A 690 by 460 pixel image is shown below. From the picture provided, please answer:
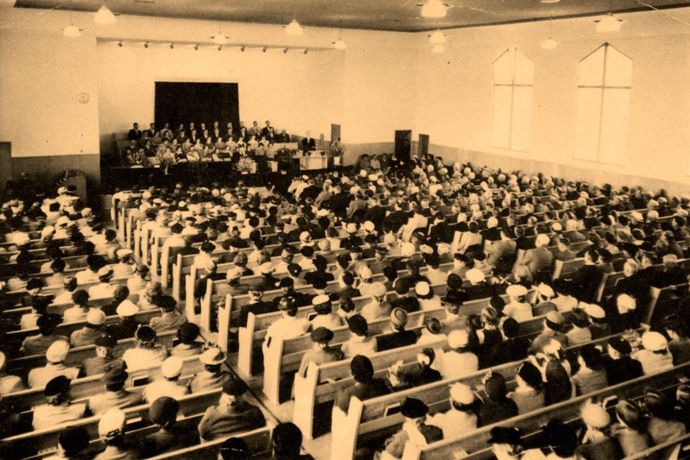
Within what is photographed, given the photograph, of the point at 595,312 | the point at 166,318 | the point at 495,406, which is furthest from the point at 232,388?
the point at 595,312

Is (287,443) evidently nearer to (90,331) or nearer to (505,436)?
(505,436)

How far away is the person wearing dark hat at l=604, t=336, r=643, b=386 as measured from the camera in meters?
5.80

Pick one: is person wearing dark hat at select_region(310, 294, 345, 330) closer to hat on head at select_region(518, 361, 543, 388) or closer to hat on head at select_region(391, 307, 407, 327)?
hat on head at select_region(391, 307, 407, 327)

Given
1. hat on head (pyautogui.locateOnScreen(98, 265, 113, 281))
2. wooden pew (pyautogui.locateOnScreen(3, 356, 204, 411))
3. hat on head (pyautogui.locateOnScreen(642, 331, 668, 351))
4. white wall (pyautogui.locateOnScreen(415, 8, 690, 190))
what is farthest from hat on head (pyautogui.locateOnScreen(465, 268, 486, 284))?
white wall (pyautogui.locateOnScreen(415, 8, 690, 190))

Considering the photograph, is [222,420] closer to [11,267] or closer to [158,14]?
[11,267]

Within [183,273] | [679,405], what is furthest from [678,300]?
[183,273]

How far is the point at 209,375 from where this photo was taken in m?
5.86

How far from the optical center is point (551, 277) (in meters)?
9.94

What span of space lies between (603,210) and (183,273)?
29.8ft

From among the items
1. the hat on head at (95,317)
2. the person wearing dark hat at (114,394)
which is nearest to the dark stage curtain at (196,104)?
the hat on head at (95,317)

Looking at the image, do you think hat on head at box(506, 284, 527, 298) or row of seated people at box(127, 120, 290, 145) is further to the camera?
row of seated people at box(127, 120, 290, 145)

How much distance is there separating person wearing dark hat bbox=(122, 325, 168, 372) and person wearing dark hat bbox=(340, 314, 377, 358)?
2.01 m

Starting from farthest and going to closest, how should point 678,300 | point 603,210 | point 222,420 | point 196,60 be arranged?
point 196,60, point 603,210, point 678,300, point 222,420

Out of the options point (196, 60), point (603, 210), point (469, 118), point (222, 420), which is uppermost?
point (196, 60)
